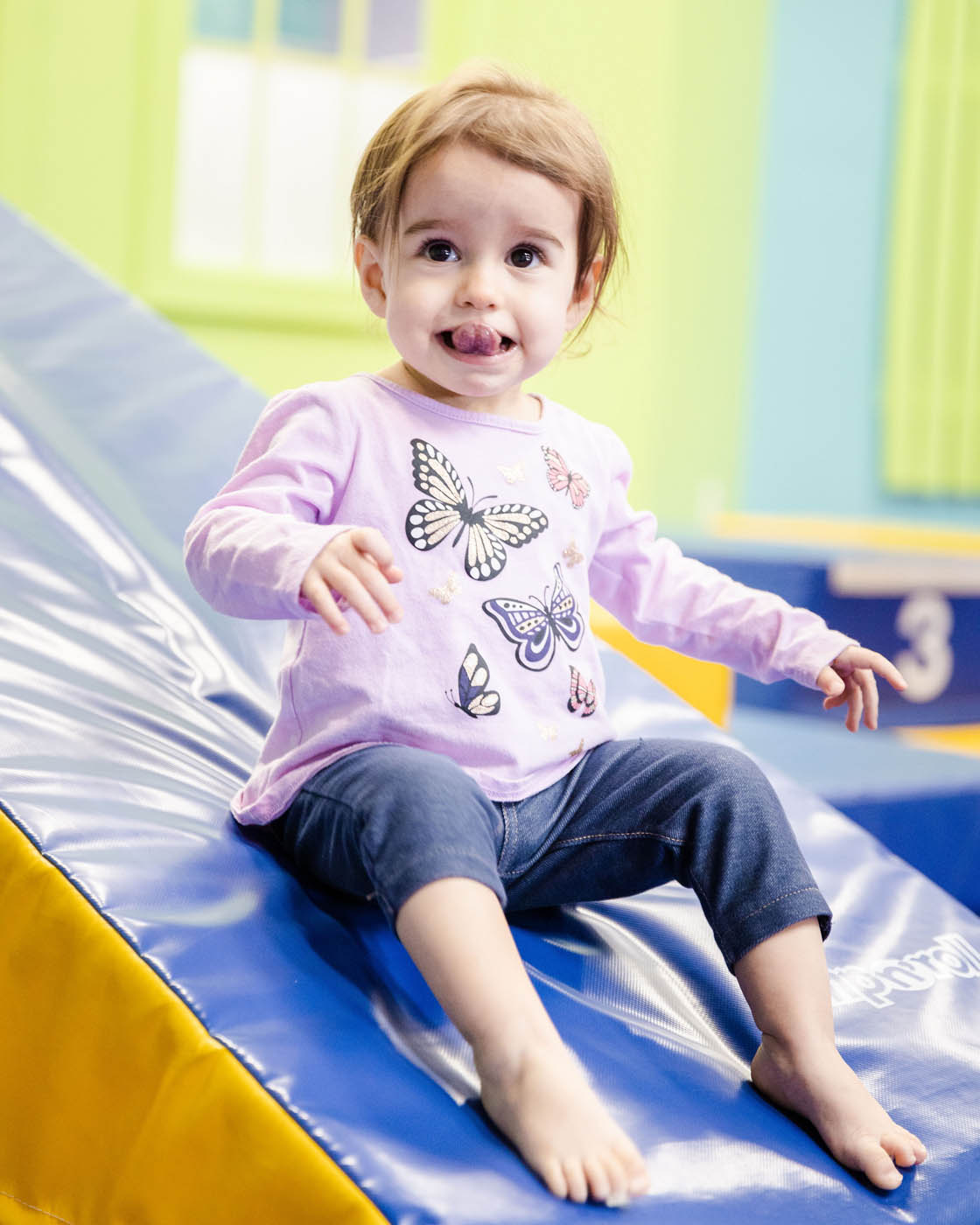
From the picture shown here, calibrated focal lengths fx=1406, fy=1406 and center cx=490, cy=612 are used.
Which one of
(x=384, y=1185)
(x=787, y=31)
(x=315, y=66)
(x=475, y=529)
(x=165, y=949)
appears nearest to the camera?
(x=384, y=1185)

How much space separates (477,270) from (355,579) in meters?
0.24

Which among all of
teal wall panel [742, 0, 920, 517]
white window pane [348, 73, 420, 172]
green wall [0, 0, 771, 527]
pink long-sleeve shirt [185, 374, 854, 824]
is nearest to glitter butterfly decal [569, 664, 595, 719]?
pink long-sleeve shirt [185, 374, 854, 824]

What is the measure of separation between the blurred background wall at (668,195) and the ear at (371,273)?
6.05ft

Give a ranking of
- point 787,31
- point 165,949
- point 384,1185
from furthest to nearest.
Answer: point 787,31 < point 165,949 < point 384,1185

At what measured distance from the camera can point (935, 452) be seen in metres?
4.24

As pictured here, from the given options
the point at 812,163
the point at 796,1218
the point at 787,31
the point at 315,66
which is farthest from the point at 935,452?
the point at 796,1218

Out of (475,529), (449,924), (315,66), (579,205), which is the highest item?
(315,66)

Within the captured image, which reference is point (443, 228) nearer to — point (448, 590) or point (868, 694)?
point (448, 590)

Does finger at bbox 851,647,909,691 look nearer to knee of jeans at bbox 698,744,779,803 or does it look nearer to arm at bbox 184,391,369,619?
knee of jeans at bbox 698,744,779,803

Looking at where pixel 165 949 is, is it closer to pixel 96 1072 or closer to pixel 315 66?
pixel 96 1072

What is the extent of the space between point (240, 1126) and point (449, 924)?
0.13 metres

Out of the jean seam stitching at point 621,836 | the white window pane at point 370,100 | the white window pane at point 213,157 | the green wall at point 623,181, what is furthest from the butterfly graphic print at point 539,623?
the white window pane at point 370,100

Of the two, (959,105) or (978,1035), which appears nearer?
(978,1035)

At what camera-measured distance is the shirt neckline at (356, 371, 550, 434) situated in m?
0.87
